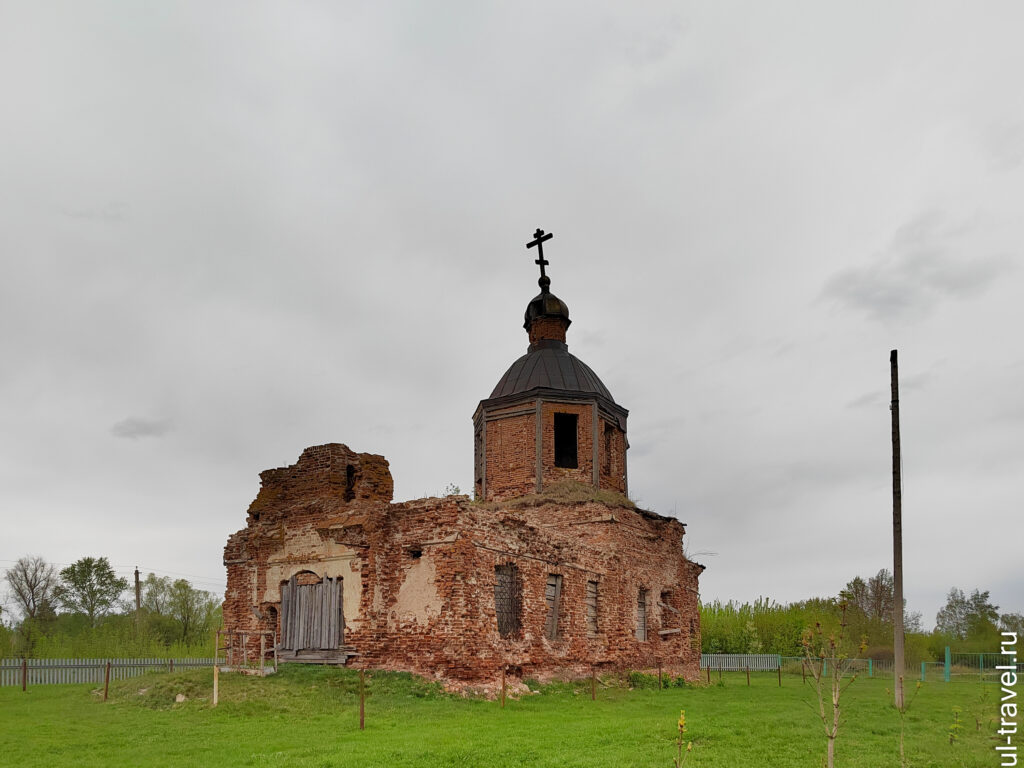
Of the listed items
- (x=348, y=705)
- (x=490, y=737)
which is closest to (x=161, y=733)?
(x=348, y=705)

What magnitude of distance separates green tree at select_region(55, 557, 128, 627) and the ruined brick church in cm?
3125

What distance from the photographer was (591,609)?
22031 mm

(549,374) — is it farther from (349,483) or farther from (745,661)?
(745,661)

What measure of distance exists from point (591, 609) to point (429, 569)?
6179 mm

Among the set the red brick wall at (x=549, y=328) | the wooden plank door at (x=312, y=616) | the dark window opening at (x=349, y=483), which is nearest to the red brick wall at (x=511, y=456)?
the red brick wall at (x=549, y=328)

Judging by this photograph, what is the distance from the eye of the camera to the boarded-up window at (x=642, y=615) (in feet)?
79.7

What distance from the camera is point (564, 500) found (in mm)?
24531

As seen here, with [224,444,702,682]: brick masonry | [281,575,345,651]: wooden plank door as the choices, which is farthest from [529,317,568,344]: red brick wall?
[281,575,345,651]: wooden plank door

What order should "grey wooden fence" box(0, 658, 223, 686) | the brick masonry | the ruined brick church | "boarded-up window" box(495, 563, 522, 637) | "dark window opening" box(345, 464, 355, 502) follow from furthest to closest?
"grey wooden fence" box(0, 658, 223, 686) → "dark window opening" box(345, 464, 355, 502) → "boarded-up window" box(495, 563, 522, 637) → the ruined brick church → the brick masonry

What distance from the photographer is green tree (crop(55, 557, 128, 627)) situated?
46.9m

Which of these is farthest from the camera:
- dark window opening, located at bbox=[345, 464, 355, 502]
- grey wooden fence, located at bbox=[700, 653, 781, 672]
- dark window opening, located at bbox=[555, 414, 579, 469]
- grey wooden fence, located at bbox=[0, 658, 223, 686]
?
grey wooden fence, located at bbox=[700, 653, 781, 672]

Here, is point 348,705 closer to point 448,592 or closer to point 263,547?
point 448,592

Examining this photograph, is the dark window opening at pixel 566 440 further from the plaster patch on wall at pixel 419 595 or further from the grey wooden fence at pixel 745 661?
the grey wooden fence at pixel 745 661

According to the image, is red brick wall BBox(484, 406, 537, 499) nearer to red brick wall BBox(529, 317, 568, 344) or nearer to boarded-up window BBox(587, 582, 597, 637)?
red brick wall BBox(529, 317, 568, 344)
